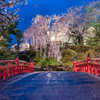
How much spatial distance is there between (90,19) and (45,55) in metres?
14.2

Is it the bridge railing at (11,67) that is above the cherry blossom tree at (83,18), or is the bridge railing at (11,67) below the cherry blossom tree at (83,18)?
below

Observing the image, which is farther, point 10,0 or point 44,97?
point 10,0

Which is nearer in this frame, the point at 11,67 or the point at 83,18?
the point at 11,67

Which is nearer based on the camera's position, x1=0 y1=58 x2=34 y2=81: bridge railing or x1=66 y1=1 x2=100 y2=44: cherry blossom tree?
x1=0 y1=58 x2=34 y2=81: bridge railing

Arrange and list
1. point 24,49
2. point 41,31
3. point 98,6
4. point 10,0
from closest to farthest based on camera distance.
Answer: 1. point 10,0
2. point 41,31
3. point 24,49
4. point 98,6

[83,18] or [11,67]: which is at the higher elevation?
[83,18]

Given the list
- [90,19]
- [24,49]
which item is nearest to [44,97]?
[24,49]

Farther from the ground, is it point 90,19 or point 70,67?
point 90,19

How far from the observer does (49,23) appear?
23.4m

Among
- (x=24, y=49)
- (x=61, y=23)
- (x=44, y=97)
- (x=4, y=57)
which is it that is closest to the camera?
(x=44, y=97)

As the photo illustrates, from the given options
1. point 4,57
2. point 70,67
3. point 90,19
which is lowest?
point 70,67

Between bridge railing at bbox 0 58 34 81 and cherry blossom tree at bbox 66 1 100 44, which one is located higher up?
cherry blossom tree at bbox 66 1 100 44

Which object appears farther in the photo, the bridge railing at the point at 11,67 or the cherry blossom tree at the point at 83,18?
the cherry blossom tree at the point at 83,18

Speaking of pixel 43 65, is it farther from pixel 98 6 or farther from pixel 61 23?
pixel 98 6
